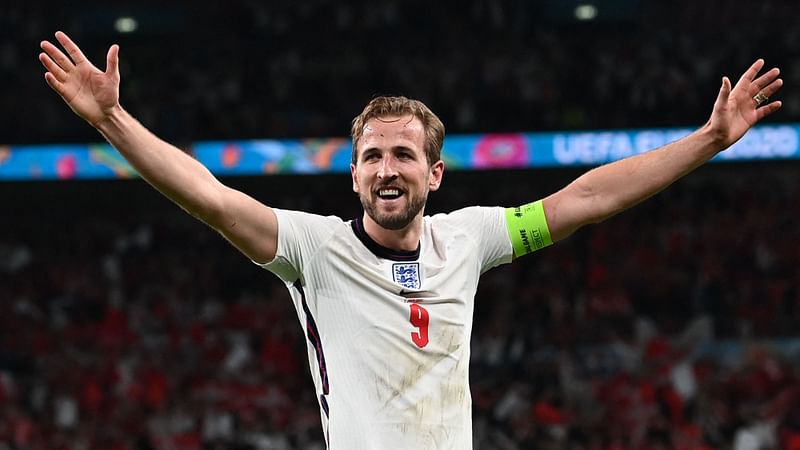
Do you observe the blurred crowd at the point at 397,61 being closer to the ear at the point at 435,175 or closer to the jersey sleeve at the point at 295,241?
the ear at the point at 435,175

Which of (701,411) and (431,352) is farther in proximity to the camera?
(701,411)

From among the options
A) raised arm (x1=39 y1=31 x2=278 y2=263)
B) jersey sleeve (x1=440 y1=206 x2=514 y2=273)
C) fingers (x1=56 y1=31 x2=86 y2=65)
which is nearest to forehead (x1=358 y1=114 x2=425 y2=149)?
jersey sleeve (x1=440 y1=206 x2=514 y2=273)

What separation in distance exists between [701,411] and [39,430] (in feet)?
24.2

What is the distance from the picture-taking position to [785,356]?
13.2m

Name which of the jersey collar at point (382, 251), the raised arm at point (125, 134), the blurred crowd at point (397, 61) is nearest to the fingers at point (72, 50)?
the raised arm at point (125, 134)

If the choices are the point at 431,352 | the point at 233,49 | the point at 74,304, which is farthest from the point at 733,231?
the point at 431,352

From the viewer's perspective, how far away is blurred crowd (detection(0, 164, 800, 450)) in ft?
40.1

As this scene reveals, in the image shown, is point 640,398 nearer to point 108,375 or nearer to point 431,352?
point 108,375

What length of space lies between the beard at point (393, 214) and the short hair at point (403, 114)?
18cm

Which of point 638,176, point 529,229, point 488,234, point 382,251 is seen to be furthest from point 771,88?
point 382,251

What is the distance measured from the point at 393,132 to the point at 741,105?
4.12ft

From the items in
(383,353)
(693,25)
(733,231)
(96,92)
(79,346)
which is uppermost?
(693,25)

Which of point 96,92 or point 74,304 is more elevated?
point 74,304

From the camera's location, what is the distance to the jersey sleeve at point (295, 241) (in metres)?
3.54
